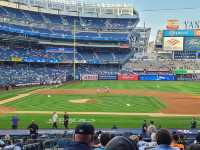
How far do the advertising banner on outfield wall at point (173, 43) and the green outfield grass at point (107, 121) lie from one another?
88286 millimetres

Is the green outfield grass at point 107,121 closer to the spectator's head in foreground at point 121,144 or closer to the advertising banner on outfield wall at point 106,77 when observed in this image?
the spectator's head in foreground at point 121,144

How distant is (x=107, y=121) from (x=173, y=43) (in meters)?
92.3

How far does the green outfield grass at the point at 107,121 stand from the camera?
27.4 metres

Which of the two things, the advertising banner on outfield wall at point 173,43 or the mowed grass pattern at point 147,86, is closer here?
the mowed grass pattern at point 147,86

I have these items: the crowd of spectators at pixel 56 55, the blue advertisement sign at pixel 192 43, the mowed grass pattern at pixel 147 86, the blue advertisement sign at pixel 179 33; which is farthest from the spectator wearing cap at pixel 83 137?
the blue advertisement sign at pixel 192 43

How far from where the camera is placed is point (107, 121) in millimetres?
29375

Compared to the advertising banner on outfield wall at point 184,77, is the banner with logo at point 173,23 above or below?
above

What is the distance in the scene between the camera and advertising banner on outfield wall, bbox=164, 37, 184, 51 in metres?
117

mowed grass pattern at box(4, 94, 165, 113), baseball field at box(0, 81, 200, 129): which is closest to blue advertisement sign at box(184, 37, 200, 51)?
baseball field at box(0, 81, 200, 129)

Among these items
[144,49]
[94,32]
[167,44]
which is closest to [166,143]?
[94,32]

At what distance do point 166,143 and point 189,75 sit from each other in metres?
105

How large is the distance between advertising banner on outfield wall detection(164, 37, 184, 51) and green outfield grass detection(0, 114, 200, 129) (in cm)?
8829

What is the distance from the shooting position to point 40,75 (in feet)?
284

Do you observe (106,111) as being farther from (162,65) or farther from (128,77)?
(162,65)
